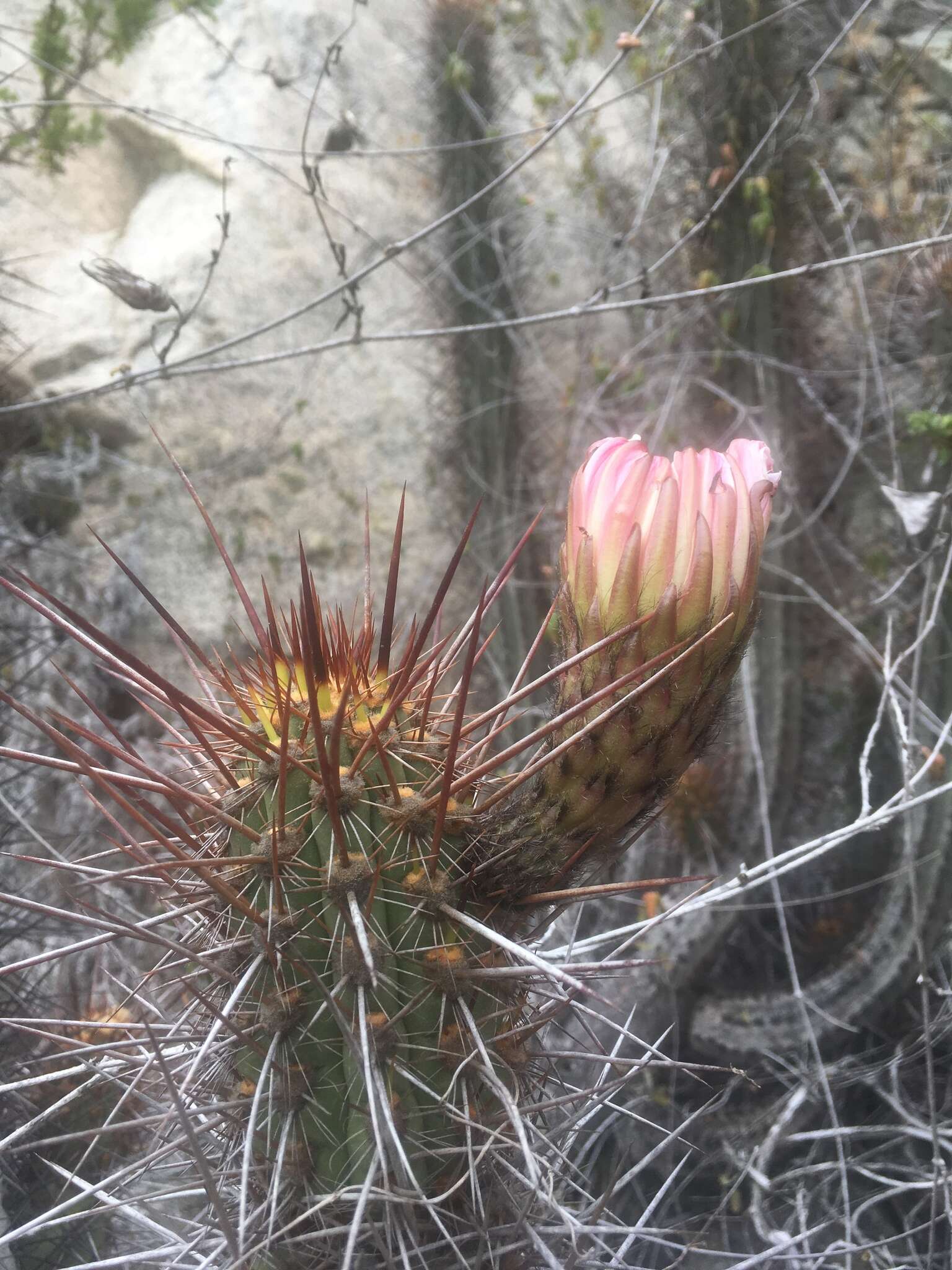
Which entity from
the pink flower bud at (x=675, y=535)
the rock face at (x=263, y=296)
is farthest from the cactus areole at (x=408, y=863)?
the rock face at (x=263, y=296)

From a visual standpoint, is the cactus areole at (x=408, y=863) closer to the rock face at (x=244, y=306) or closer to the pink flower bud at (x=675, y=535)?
the pink flower bud at (x=675, y=535)

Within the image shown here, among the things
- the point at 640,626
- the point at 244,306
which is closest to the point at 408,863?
the point at 640,626

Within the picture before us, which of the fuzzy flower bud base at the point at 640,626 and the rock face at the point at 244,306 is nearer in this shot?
the fuzzy flower bud base at the point at 640,626

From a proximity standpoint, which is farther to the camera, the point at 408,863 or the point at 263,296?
the point at 263,296

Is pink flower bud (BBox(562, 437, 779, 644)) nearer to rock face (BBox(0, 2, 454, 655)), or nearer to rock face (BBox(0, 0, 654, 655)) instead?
rock face (BBox(0, 0, 654, 655))

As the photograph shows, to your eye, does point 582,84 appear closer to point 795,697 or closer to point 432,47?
point 432,47

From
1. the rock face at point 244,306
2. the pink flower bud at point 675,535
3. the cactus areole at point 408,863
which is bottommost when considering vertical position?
the cactus areole at point 408,863

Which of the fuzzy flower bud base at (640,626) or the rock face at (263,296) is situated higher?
the rock face at (263,296)

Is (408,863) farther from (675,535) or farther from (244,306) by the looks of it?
(244,306)

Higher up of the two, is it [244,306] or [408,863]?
[244,306]
